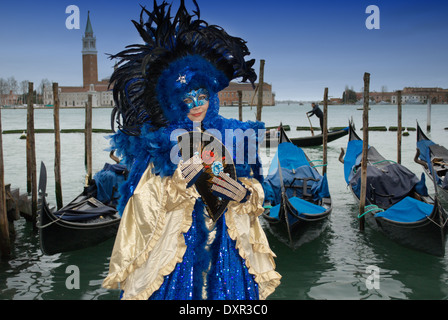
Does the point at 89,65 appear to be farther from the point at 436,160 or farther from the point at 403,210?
the point at 403,210

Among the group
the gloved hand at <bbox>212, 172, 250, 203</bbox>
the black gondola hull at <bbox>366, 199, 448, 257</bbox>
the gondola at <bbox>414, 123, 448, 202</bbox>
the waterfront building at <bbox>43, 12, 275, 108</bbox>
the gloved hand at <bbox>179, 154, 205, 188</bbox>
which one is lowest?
the black gondola hull at <bbox>366, 199, 448, 257</bbox>

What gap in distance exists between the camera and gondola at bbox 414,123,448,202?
762 cm

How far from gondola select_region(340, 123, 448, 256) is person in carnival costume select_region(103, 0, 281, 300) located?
377 centimetres

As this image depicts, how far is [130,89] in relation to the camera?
204 cm

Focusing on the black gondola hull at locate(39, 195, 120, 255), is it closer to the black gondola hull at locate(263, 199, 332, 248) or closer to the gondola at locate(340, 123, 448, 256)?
the black gondola hull at locate(263, 199, 332, 248)

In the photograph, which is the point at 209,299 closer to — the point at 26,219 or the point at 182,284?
the point at 182,284

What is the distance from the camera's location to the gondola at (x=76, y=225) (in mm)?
4941

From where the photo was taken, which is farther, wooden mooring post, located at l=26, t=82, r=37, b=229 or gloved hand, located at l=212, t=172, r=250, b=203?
wooden mooring post, located at l=26, t=82, r=37, b=229

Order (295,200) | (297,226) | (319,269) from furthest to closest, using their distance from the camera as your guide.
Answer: (295,200), (297,226), (319,269)

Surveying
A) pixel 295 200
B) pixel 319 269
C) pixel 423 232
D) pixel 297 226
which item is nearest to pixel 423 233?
pixel 423 232

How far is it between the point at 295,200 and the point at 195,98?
4.09m

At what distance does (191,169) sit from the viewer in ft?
5.99

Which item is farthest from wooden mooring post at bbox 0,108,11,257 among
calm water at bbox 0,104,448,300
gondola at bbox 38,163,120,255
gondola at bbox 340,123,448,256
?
gondola at bbox 340,123,448,256
